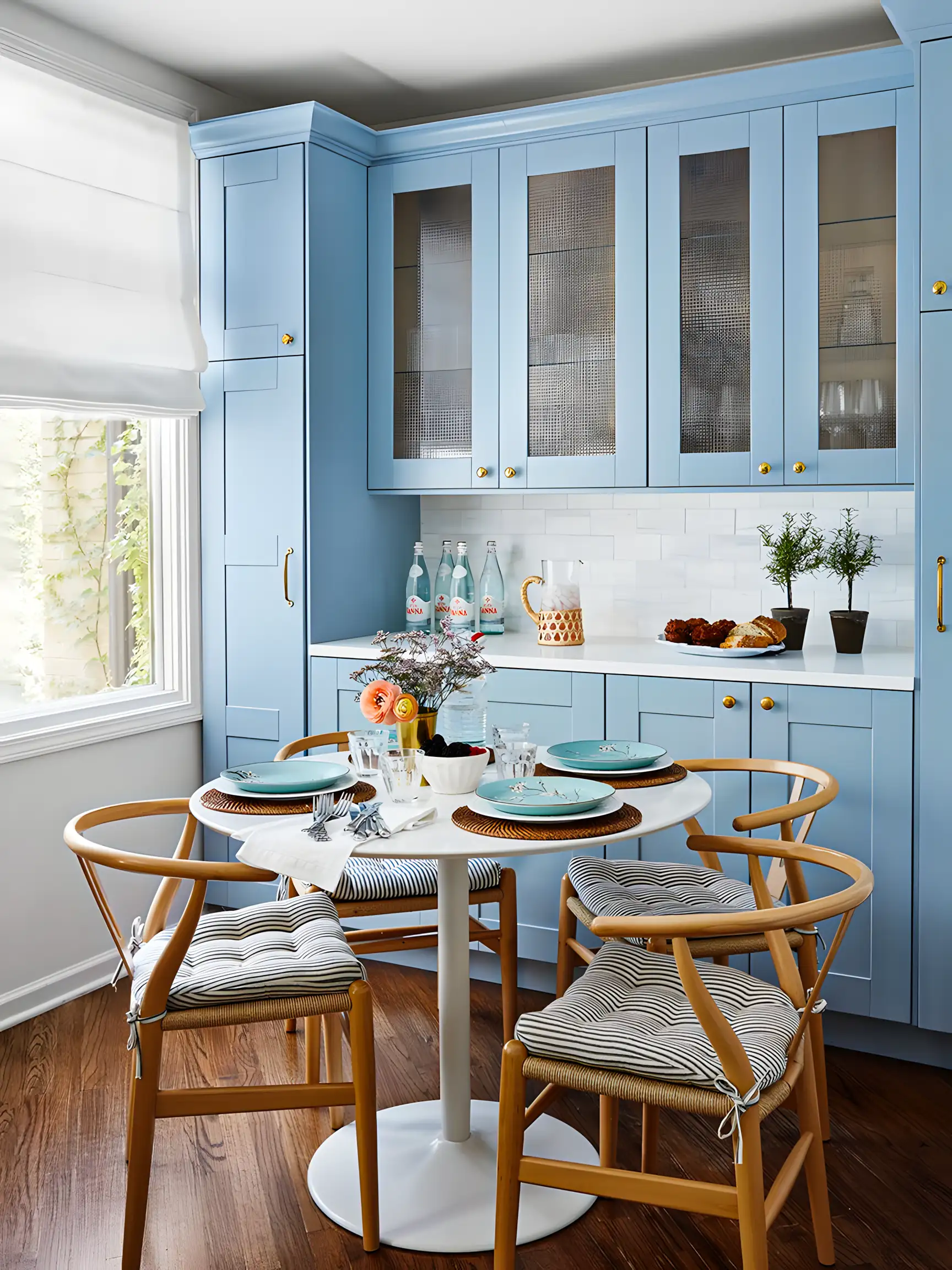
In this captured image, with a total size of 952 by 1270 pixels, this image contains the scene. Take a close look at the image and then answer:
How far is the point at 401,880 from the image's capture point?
2670 mm

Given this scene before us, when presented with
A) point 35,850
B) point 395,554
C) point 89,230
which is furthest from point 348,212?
point 35,850

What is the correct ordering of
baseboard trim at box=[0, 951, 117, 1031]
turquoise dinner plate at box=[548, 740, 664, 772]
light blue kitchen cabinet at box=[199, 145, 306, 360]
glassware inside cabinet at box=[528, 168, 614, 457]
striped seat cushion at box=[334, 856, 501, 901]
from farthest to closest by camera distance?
light blue kitchen cabinet at box=[199, 145, 306, 360]
glassware inside cabinet at box=[528, 168, 614, 457]
baseboard trim at box=[0, 951, 117, 1031]
striped seat cushion at box=[334, 856, 501, 901]
turquoise dinner plate at box=[548, 740, 664, 772]

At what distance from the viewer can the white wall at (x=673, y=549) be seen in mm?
3381

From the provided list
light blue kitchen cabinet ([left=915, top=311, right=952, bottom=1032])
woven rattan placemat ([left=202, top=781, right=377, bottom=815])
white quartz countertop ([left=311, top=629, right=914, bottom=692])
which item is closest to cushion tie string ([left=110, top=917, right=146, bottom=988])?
woven rattan placemat ([left=202, top=781, right=377, bottom=815])

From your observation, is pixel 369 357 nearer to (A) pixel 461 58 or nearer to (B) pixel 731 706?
(A) pixel 461 58

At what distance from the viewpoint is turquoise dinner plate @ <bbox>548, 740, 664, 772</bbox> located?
2359 millimetres

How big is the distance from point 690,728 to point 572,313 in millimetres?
1259

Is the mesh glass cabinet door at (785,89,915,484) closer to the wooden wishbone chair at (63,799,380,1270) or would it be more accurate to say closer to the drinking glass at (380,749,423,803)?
the drinking glass at (380,749,423,803)

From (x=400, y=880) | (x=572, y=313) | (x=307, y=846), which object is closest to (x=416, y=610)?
(x=572, y=313)

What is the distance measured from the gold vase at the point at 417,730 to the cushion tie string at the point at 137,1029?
668 millimetres

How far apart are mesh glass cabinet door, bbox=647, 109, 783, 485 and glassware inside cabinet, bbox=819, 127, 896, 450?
12cm

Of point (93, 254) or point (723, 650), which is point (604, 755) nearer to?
point (723, 650)

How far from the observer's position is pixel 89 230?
10.5 ft

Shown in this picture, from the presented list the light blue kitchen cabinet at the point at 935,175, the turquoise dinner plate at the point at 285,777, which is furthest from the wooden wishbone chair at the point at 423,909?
the light blue kitchen cabinet at the point at 935,175
